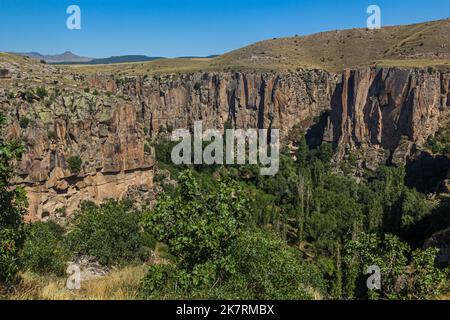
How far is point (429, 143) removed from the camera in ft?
283

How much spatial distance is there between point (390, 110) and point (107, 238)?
7871cm

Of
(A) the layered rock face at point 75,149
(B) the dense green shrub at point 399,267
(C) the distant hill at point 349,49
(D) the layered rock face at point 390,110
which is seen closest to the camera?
(B) the dense green shrub at point 399,267

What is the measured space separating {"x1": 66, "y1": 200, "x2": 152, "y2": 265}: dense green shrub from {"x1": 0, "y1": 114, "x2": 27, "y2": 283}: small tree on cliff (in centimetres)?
1518

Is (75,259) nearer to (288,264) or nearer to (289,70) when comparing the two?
(288,264)

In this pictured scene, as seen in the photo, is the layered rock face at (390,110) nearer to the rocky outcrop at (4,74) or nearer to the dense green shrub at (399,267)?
the rocky outcrop at (4,74)

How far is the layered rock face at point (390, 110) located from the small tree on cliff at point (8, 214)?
278 feet

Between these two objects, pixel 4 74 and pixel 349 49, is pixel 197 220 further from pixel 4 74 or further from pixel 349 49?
pixel 349 49

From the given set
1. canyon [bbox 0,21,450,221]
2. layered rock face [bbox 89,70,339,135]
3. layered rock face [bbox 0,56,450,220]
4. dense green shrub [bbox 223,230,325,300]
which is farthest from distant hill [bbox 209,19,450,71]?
dense green shrub [bbox 223,230,325,300]

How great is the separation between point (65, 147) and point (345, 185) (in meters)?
49.9

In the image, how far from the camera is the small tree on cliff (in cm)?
987

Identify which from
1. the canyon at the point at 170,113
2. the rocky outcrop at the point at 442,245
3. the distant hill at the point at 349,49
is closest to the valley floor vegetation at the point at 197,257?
the canyon at the point at 170,113

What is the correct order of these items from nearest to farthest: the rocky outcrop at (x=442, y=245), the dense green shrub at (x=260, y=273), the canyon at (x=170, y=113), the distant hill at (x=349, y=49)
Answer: the dense green shrub at (x=260, y=273) < the rocky outcrop at (x=442, y=245) < the canyon at (x=170, y=113) < the distant hill at (x=349, y=49)

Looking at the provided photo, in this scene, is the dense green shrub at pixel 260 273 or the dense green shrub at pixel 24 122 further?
the dense green shrub at pixel 24 122

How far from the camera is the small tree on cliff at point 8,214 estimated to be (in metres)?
9.87
